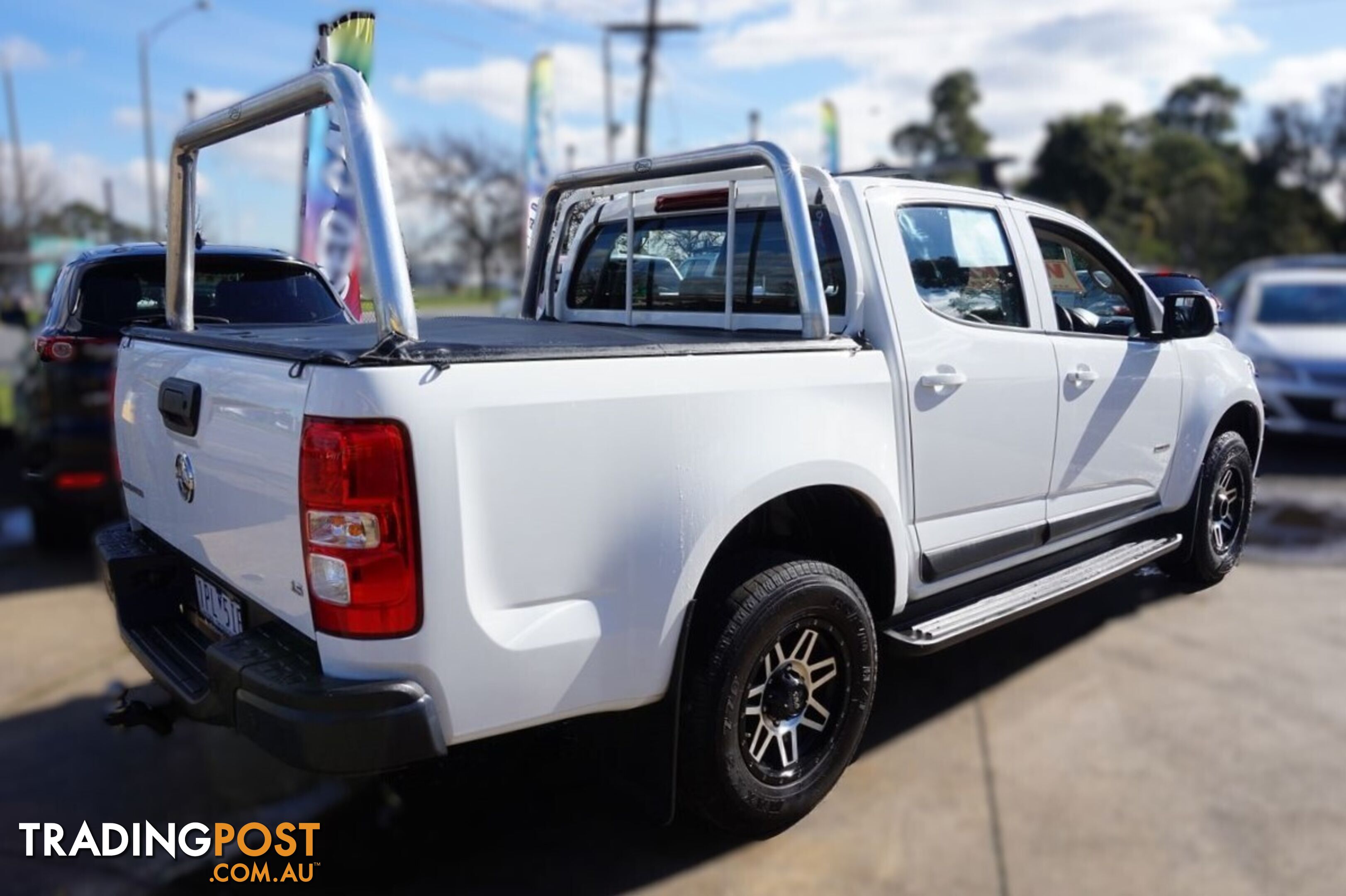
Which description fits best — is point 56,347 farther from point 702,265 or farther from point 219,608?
point 702,265

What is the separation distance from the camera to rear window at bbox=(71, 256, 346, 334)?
2736mm

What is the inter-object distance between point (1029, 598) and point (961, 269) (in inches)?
32.9

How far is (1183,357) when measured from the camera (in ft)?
7.56

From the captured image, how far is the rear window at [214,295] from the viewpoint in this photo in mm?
2736

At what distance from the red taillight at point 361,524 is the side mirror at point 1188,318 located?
154 centimetres

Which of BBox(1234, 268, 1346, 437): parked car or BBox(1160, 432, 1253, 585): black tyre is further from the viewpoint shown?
BBox(1234, 268, 1346, 437): parked car

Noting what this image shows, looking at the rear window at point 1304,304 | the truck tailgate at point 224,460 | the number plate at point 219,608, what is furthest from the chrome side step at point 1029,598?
the rear window at point 1304,304

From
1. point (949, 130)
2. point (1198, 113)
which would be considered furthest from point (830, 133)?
point (1198, 113)

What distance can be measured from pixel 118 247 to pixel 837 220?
202cm

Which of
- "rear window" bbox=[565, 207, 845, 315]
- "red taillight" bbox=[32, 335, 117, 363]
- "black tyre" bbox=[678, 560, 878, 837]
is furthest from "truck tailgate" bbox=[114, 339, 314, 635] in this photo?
"rear window" bbox=[565, 207, 845, 315]

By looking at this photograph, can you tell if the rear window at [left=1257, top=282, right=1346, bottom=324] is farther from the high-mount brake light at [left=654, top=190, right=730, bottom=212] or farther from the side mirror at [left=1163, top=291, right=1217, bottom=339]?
the high-mount brake light at [left=654, top=190, right=730, bottom=212]

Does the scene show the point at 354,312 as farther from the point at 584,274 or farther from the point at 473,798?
the point at 473,798

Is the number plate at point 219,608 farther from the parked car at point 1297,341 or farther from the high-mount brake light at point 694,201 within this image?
the parked car at point 1297,341
